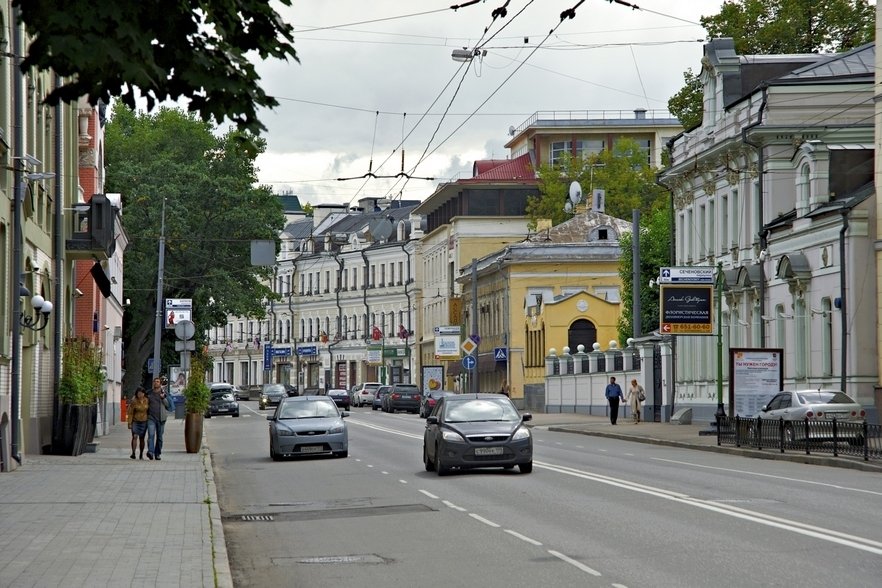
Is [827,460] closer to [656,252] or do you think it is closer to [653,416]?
[653,416]

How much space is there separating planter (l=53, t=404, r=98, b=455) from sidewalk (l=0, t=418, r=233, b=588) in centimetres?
371

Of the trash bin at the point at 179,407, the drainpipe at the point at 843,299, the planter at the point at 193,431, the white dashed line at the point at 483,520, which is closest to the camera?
the white dashed line at the point at 483,520

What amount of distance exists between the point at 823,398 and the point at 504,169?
73614 mm

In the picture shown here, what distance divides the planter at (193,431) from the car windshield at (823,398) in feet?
44.5

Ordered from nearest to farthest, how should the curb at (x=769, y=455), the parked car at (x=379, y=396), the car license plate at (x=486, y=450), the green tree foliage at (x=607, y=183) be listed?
1. the car license plate at (x=486, y=450)
2. the curb at (x=769, y=455)
3. the parked car at (x=379, y=396)
4. the green tree foliage at (x=607, y=183)

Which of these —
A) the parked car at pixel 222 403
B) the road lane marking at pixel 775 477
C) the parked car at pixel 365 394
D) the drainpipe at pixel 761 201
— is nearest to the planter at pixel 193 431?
the road lane marking at pixel 775 477

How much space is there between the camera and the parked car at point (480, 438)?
87.6 ft

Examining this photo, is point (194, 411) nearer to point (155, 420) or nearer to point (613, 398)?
point (155, 420)

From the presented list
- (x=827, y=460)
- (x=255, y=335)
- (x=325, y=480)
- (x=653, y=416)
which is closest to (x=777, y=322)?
(x=653, y=416)

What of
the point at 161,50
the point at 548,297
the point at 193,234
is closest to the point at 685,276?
the point at 193,234

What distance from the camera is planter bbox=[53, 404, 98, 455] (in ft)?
109

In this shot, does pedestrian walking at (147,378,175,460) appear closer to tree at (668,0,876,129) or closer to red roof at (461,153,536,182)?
tree at (668,0,876,129)

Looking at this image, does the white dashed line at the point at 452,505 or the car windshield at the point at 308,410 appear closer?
the white dashed line at the point at 452,505

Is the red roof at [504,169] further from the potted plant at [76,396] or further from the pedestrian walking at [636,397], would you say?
the potted plant at [76,396]
